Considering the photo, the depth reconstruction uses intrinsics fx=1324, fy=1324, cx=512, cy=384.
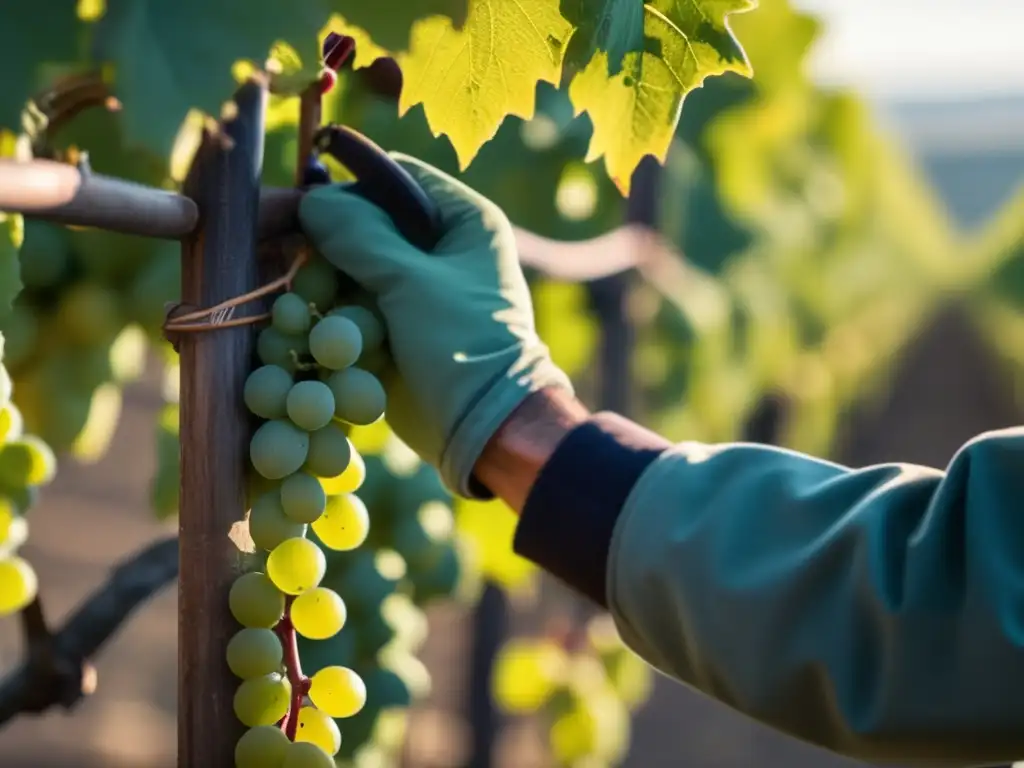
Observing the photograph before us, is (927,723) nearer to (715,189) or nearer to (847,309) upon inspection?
(715,189)

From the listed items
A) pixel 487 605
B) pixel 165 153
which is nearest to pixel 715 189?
pixel 487 605

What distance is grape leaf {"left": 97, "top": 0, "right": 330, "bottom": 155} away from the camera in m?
0.56

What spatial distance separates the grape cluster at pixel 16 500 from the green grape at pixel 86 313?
0.33 metres

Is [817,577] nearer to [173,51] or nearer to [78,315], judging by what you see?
[173,51]

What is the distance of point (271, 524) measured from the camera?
0.78 meters

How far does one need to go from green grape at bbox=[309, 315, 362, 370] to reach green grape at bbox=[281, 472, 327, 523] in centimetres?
7

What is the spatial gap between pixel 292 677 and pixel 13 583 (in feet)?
1.11

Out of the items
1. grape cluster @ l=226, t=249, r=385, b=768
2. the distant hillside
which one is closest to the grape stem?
grape cluster @ l=226, t=249, r=385, b=768

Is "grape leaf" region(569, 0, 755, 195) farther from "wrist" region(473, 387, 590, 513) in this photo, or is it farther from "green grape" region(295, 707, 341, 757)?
"green grape" region(295, 707, 341, 757)

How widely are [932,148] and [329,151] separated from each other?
13259 mm

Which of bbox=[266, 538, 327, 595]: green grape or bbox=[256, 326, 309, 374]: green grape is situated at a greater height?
bbox=[256, 326, 309, 374]: green grape

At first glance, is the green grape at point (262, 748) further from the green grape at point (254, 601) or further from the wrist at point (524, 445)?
the wrist at point (524, 445)

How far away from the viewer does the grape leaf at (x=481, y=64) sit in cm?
76

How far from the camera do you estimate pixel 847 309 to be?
162 inches
